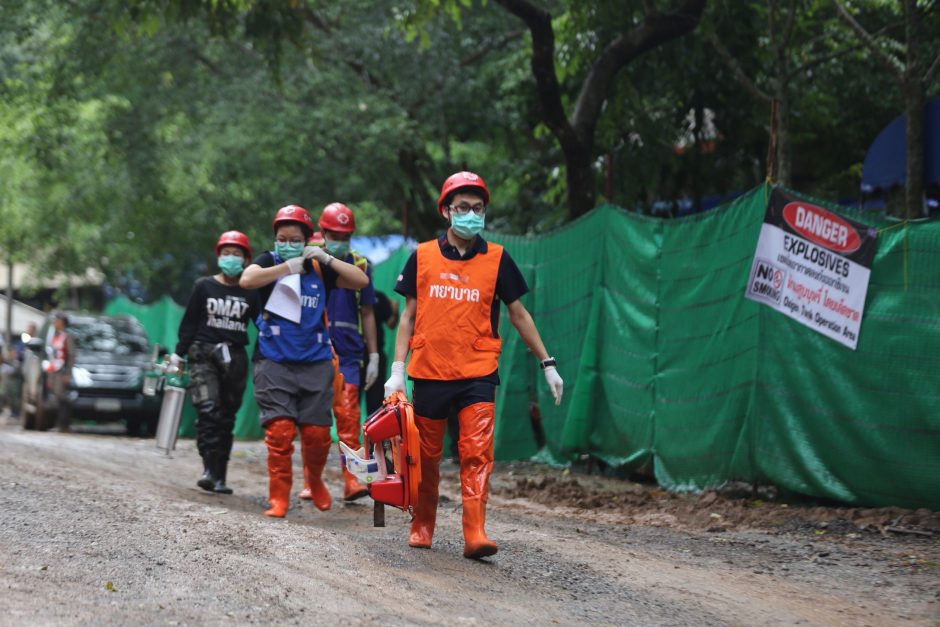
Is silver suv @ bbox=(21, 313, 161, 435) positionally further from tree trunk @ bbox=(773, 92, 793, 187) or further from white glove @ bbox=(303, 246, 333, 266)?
white glove @ bbox=(303, 246, 333, 266)

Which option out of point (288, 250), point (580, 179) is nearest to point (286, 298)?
point (288, 250)

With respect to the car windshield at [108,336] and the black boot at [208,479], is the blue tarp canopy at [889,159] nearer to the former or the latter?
the black boot at [208,479]

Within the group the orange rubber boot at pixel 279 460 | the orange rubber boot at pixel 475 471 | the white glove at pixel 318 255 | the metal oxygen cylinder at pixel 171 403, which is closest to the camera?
the orange rubber boot at pixel 475 471

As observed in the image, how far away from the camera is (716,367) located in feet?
30.8

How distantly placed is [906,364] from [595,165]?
9.19 meters

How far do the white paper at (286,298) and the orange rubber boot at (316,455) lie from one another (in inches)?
29.2

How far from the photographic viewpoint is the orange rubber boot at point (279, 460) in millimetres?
8398

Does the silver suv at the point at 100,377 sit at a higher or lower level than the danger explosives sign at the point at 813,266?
lower

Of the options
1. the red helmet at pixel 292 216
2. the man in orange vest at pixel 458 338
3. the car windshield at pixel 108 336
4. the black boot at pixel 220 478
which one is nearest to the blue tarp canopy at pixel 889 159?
the red helmet at pixel 292 216

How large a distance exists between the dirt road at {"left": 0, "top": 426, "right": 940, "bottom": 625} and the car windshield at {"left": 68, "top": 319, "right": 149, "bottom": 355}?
10.7 m

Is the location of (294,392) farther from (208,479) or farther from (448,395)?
(448,395)

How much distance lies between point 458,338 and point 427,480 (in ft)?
2.56

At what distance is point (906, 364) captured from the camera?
7.84 meters

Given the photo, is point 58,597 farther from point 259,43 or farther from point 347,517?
point 259,43
